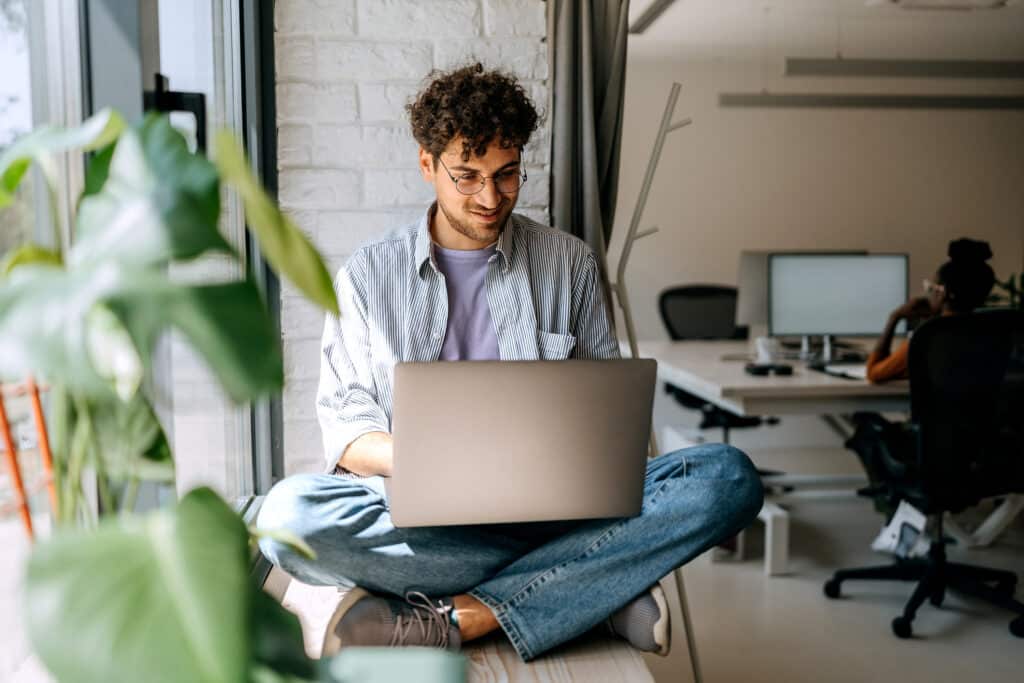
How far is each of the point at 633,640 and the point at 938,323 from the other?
148 centimetres

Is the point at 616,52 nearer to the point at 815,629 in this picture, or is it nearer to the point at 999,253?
the point at 815,629

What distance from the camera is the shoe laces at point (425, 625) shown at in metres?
1.58

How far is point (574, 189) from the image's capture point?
2.12 meters

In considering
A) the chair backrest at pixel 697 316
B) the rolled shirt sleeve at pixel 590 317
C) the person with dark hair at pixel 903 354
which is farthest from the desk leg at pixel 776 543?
the chair backrest at pixel 697 316

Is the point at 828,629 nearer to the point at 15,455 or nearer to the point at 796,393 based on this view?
the point at 796,393

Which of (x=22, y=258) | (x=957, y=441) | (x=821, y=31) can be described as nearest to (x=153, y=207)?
(x=22, y=258)

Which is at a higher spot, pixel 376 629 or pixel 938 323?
pixel 938 323

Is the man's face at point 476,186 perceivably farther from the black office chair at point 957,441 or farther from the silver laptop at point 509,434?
the black office chair at point 957,441

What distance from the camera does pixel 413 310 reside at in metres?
1.89

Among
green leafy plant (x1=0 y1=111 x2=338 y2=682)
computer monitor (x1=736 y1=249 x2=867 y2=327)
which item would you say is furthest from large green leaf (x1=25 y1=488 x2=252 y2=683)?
computer monitor (x1=736 y1=249 x2=867 y2=327)

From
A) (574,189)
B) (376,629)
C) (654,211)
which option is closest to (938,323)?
(574,189)

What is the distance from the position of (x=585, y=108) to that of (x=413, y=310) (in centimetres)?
58

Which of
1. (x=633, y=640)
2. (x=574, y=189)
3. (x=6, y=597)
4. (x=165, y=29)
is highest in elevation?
(x=165, y=29)

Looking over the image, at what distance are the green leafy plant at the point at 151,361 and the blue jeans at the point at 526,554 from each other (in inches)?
38.2
